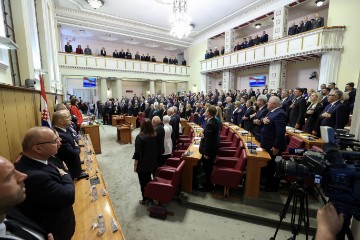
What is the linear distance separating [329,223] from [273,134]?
2.63 meters

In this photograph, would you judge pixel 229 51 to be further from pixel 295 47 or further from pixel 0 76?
pixel 0 76

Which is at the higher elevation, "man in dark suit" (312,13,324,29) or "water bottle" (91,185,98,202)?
"man in dark suit" (312,13,324,29)

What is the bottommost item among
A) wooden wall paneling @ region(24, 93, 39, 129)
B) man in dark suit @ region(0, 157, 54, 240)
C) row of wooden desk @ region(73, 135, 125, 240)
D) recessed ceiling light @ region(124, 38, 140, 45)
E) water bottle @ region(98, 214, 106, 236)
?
row of wooden desk @ region(73, 135, 125, 240)

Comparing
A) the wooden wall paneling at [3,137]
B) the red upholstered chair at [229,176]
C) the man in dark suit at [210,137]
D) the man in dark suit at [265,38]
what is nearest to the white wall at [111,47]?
the man in dark suit at [265,38]

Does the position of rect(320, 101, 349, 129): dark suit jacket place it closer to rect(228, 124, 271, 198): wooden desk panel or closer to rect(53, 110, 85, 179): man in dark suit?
rect(228, 124, 271, 198): wooden desk panel

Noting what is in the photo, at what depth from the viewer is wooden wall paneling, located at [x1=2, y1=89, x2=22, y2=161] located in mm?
2078

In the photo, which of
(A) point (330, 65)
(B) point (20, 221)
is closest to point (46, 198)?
(B) point (20, 221)

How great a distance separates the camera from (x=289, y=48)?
9.62m

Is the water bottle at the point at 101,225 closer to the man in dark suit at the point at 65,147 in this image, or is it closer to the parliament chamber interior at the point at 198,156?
the parliament chamber interior at the point at 198,156

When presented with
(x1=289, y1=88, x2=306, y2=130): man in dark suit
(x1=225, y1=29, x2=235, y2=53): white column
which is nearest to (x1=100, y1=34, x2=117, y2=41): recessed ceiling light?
(x1=225, y1=29, x2=235, y2=53): white column

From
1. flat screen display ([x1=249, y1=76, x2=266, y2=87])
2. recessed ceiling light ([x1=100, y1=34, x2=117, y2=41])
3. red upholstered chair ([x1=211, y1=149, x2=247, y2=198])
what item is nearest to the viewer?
red upholstered chair ([x1=211, y1=149, x2=247, y2=198])

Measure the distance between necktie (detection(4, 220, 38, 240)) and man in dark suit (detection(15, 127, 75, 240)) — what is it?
0.39 meters

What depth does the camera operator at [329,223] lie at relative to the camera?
2.91ft

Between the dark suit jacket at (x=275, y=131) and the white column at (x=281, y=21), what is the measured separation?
367 inches
